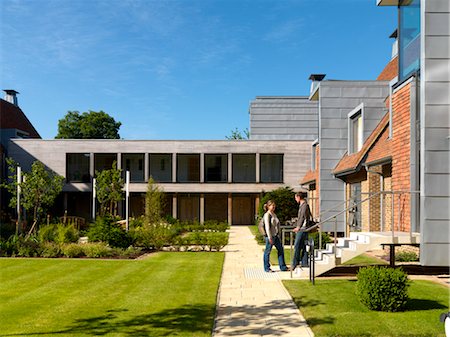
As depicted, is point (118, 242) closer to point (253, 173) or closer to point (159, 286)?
point (159, 286)

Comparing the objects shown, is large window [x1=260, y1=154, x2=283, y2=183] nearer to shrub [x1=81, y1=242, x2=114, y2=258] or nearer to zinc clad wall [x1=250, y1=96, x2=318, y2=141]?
zinc clad wall [x1=250, y1=96, x2=318, y2=141]

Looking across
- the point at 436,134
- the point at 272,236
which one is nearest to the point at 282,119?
the point at 272,236

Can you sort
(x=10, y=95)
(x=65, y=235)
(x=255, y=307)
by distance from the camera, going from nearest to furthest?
(x=255, y=307)
(x=65, y=235)
(x=10, y=95)

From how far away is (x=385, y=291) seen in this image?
7898 millimetres

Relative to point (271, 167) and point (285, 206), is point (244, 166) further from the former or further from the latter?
point (285, 206)

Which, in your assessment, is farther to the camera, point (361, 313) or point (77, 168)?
point (77, 168)

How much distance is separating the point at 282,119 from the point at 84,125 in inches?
1685

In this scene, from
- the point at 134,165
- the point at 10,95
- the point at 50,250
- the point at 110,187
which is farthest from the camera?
the point at 10,95

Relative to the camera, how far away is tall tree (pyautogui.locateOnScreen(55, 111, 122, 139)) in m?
74.6

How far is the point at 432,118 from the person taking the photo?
10195 mm

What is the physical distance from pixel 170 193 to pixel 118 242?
2208cm

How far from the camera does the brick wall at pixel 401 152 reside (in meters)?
12.1

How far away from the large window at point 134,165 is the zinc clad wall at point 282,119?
34.6 ft

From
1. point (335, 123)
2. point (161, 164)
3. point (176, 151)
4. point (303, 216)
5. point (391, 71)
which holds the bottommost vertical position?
point (303, 216)
